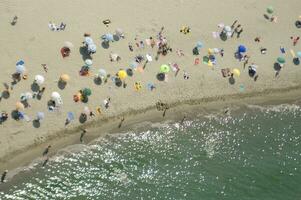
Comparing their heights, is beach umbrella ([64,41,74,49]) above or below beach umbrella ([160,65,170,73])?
above

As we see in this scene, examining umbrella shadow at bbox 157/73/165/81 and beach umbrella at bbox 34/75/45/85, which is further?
umbrella shadow at bbox 157/73/165/81

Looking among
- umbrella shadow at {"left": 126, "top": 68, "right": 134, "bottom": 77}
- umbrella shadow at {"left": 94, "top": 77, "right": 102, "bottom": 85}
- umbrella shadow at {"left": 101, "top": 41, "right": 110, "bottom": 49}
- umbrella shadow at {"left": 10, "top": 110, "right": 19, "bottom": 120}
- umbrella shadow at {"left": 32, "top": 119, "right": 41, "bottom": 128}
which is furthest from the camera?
umbrella shadow at {"left": 101, "top": 41, "right": 110, "bottom": 49}

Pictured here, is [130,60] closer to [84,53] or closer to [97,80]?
[97,80]

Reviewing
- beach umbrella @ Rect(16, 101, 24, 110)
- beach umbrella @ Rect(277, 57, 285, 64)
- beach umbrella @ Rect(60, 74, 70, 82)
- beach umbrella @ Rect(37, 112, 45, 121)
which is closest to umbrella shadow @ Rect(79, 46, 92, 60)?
beach umbrella @ Rect(60, 74, 70, 82)

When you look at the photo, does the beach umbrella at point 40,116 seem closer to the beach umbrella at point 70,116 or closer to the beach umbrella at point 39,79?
the beach umbrella at point 70,116

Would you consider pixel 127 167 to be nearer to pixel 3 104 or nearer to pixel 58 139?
pixel 58 139

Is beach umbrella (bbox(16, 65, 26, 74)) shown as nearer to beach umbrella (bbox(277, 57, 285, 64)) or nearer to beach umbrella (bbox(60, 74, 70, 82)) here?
beach umbrella (bbox(60, 74, 70, 82))

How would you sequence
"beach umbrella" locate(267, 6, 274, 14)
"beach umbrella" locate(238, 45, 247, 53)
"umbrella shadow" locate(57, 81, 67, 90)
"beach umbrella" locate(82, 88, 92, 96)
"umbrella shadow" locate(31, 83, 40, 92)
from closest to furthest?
"umbrella shadow" locate(31, 83, 40, 92)
"beach umbrella" locate(82, 88, 92, 96)
"umbrella shadow" locate(57, 81, 67, 90)
"beach umbrella" locate(238, 45, 247, 53)
"beach umbrella" locate(267, 6, 274, 14)
